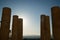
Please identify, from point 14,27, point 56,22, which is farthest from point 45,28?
point 14,27

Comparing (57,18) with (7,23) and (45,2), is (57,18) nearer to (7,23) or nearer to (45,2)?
(7,23)

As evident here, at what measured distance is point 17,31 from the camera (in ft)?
3.04

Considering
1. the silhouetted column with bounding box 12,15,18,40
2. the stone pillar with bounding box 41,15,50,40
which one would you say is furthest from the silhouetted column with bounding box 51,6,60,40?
the silhouetted column with bounding box 12,15,18,40

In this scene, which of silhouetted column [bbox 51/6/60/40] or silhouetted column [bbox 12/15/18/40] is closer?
silhouetted column [bbox 51/6/60/40]

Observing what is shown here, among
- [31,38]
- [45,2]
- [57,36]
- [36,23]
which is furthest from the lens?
[45,2]

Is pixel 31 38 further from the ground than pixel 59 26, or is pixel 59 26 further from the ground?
pixel 59 26

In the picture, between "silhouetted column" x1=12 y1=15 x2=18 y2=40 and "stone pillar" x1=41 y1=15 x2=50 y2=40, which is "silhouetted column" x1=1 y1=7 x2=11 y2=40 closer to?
"silhouetted column" x1=12 y1=15 x2=18 y2=40

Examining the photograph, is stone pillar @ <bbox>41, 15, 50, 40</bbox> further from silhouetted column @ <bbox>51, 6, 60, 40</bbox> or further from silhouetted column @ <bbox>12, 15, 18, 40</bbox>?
silhouetted column @ <bbox>12, 15, 18, 40</bbox>

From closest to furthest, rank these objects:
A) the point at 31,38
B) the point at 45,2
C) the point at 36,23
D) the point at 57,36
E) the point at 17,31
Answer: the point at 57,36, the point at 17,31, the point at 31,38, the point at 36,23, the point at 45,2

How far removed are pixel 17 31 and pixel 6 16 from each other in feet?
0.55

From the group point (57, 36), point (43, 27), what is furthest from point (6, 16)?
point (57, 36)

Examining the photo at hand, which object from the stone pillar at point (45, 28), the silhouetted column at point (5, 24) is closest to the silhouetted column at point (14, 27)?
the silhouetted column at point (5, 24)

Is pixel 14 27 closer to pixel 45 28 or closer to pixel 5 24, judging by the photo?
pixel 5 24

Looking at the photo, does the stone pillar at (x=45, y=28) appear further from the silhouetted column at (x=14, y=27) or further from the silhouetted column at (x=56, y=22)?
the silhouetted column at (x=14, y=27)
